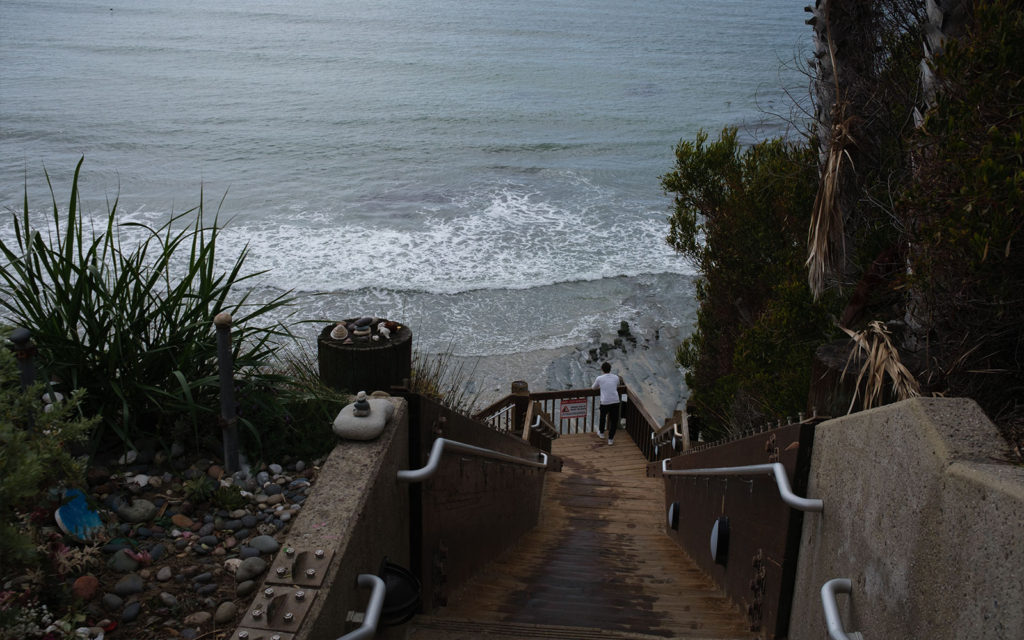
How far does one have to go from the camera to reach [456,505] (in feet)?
15.9

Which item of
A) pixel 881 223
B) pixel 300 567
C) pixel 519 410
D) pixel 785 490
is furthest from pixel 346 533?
pixel 519 410

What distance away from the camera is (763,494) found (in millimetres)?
4148

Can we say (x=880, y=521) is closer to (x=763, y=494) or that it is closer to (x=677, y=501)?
(x=763, y=494)

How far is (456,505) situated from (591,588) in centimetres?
150

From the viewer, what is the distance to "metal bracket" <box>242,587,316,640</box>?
2715 mm

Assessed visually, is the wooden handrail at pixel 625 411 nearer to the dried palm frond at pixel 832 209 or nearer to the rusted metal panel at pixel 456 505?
the rusted metal panel at pixel 456 505

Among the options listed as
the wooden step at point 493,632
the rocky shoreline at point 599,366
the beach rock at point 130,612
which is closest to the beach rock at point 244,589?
the beach rock at point 130,612

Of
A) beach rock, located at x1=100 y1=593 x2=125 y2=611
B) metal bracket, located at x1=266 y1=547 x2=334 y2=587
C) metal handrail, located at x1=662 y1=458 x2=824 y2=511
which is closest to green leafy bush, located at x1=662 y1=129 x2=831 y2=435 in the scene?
metal handrail, located at x1=662 y1=458 x2=824 y2=511

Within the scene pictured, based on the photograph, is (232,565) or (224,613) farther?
(232,565)

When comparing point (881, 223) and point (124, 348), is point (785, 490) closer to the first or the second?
point (124, 348)

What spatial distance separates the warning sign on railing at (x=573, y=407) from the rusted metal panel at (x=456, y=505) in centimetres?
664

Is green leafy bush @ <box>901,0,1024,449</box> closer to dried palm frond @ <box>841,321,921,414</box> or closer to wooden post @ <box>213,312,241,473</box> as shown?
dried palm frond @ <box>841,321,921,414</box>

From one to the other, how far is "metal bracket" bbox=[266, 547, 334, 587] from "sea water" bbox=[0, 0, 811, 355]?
155 inches

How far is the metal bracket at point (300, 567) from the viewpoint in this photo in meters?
2.90
